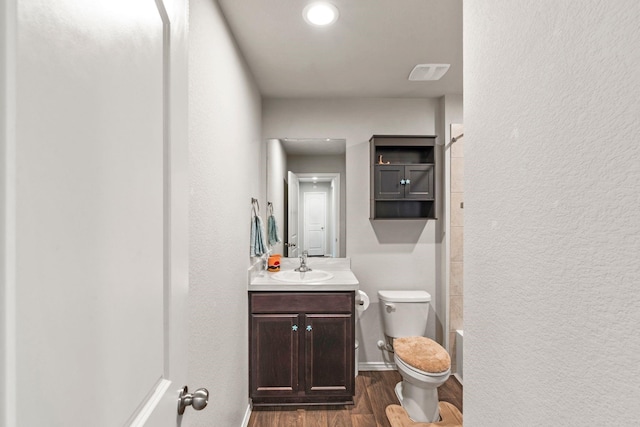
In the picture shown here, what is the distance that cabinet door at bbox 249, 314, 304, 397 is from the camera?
8.20 feet

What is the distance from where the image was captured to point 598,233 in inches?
20.4

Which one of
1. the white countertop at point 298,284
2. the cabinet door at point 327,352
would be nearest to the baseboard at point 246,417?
the cabinet door at point 327,352

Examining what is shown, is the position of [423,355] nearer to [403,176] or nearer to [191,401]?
[403,176]

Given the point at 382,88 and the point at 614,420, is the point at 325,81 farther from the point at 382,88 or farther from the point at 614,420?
the point at 614,420

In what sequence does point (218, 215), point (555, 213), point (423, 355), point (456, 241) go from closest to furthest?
point (555, 213) → point (218, 215) → point (423, 355) → point (456, 241)

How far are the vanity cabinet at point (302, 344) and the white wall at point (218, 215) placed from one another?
0.15 metres

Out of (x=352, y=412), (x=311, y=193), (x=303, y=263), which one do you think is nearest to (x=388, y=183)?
(x=311, y=193)

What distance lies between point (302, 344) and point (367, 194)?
1.44 m

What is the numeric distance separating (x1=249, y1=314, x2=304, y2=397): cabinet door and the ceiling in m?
1.83

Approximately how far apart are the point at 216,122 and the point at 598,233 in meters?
1.59

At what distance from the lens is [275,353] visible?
2.50m

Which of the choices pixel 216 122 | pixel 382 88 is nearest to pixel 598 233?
pixel 216 122

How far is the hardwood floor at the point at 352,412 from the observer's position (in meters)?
2.35

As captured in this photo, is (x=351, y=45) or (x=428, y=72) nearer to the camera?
(x=351, y=45)
